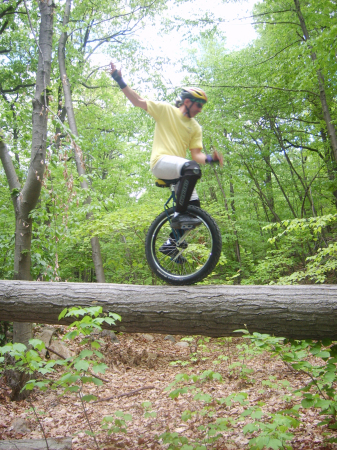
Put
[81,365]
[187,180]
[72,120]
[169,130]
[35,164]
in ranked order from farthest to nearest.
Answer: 1. [72,120]
2. [35,164]
3. [169,130]
4. [187,180]
5. [81,365]

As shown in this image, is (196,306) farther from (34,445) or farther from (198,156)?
(34,445)

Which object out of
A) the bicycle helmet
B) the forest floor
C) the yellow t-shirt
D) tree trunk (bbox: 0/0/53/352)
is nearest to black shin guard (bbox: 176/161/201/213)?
the yellow t-shirt

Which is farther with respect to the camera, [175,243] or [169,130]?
[175,243]

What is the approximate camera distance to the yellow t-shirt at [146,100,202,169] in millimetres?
3320

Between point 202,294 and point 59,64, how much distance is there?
935 cm

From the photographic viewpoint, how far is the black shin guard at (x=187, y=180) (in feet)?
10.3

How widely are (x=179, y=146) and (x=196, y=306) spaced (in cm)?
162

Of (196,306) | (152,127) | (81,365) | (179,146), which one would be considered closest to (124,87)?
(179,146)

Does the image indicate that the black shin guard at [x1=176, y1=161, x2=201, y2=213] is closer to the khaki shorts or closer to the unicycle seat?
the khaki shorts

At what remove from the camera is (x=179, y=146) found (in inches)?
136

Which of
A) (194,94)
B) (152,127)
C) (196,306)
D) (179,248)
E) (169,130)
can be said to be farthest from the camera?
(152,127)

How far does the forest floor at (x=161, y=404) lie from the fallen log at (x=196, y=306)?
50 cm

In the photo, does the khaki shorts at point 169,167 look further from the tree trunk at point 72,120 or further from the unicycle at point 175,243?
the tree trunk at point 72,120

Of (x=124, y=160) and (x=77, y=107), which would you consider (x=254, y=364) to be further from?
(x=77, y=107)
